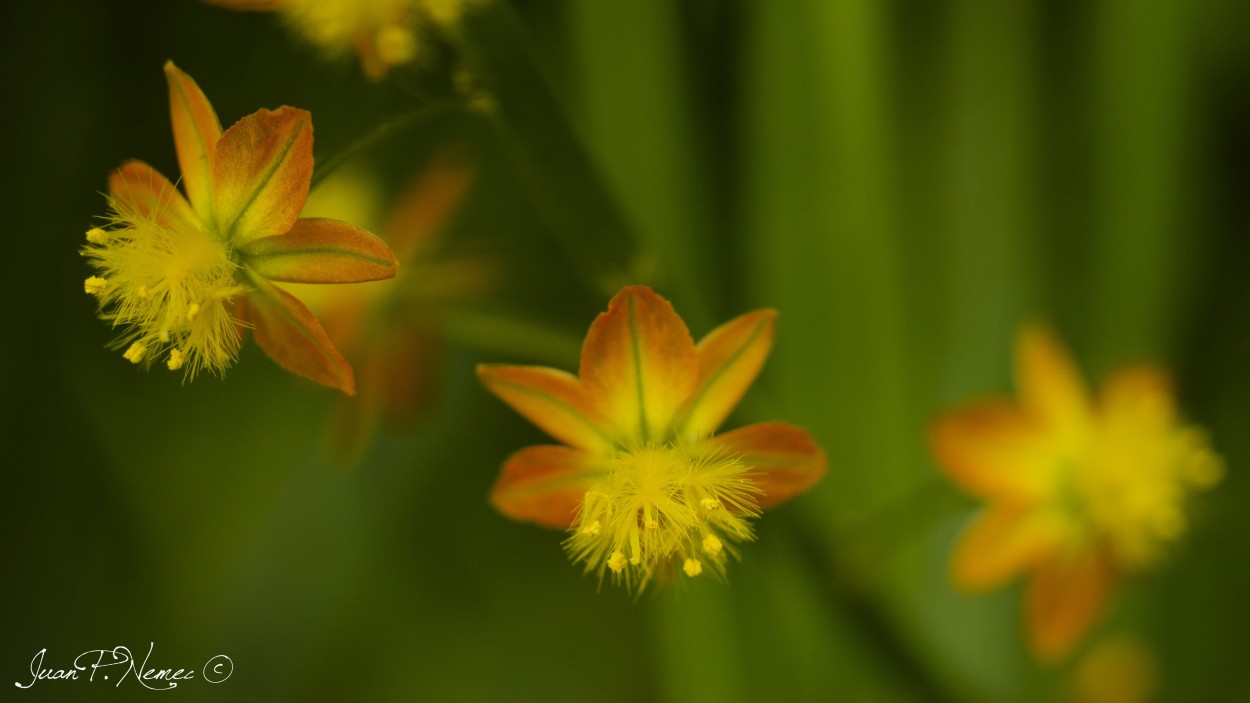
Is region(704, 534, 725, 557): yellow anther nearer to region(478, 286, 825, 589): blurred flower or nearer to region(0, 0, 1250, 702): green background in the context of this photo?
region(478, 286, 825, 589): blurred flower

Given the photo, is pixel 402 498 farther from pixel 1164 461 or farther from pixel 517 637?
pixel 1164 461

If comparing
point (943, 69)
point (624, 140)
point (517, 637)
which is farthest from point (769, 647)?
point (943, 69)

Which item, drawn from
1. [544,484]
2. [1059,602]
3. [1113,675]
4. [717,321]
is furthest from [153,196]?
[1113,675]

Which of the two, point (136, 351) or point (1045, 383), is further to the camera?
point (1045, 383)

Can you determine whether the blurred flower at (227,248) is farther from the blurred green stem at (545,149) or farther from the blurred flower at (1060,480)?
the blurred flower at (1060,480)

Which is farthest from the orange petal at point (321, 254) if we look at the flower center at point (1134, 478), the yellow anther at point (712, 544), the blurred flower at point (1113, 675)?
the blurred flower at point (1113, 675)

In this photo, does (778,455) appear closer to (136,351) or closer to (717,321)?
(136,351)
